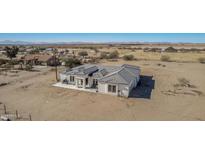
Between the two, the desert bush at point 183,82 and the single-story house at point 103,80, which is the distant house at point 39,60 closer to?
the single-story house at point 103,80

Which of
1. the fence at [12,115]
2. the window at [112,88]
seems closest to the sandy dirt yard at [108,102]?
the fence at [12,115]

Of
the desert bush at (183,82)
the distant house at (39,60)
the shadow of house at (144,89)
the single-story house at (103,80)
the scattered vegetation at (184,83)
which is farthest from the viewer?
the distant house at (39,60)

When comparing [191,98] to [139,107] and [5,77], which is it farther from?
[5,77]

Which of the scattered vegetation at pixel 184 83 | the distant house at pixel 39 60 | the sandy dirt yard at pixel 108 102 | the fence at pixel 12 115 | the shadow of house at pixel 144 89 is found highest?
the distant house at pixel 39 60

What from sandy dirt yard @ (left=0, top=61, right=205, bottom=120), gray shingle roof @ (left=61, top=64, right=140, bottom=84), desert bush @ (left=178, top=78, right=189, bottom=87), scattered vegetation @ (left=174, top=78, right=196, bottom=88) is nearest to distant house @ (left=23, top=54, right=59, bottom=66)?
sandy dirt yard @ (left=0, top=61, right=205, bottom=120)

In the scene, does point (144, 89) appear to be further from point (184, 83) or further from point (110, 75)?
point (184, 83)

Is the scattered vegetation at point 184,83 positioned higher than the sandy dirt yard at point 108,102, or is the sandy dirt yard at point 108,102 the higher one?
the scattered vegetation at point 184,83

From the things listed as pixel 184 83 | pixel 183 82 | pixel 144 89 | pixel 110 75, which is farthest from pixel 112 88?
pixel 183 82
